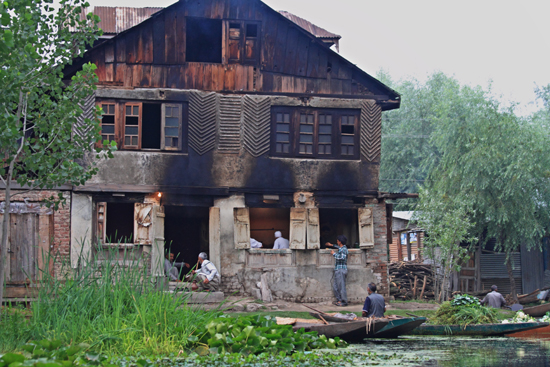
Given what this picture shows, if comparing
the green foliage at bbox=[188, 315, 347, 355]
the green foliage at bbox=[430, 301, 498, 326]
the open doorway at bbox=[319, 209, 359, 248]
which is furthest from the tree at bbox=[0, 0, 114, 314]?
the open doorway at bbox=[319, 209, 359, 248]

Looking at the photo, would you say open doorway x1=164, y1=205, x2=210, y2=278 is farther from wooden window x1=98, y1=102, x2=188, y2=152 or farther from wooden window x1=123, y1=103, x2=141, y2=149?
wooden window x1=123, y1=103, x2=141, y2=149

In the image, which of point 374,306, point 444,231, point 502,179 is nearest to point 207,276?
point 374,306

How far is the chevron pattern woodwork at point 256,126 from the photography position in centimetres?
1769

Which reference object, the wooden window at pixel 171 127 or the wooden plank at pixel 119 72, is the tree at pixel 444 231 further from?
the wooden plank at pixel 119 72

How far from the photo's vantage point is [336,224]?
847 inches

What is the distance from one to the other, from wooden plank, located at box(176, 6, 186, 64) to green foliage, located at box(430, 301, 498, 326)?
969 centimetres

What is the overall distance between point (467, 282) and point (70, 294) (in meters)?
19.7

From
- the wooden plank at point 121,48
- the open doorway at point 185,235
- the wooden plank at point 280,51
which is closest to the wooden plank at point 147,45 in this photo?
the wooden plank at point 121,48

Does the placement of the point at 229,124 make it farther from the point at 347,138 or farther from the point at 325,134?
the point at 347,138

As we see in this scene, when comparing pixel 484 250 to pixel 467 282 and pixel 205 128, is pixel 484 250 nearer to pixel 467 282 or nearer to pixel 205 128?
pixel 467 282

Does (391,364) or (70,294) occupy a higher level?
(70,294)

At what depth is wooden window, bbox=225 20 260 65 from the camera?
17953mm

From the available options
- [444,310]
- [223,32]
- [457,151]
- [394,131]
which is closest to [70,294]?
[444,310]

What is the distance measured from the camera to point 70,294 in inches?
339
